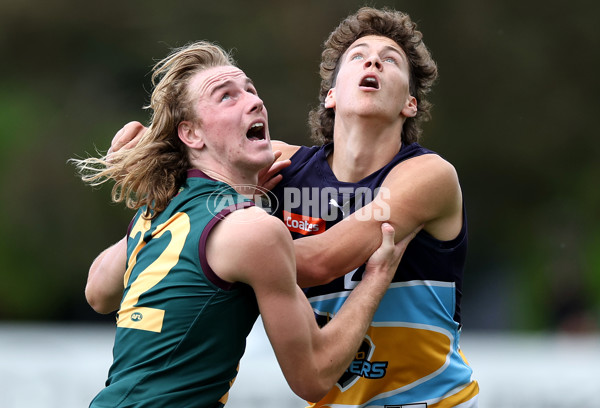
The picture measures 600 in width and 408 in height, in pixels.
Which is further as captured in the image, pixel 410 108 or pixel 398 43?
pixel 398 43

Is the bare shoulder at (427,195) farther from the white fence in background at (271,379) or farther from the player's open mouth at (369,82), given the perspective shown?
the white fence in background at (271,379)

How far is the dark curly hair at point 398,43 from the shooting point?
16.5 feet

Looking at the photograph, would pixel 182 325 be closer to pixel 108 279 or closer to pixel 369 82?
pixel 108 279

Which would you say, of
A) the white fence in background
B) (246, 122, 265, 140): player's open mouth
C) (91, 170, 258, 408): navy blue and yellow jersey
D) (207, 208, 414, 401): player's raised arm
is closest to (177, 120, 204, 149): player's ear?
(246, 122, 265, 140): player's open mouth

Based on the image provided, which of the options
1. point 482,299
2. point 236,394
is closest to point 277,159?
point 236,394

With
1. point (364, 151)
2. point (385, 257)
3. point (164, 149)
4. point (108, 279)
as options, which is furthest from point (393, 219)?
point (108, 279)

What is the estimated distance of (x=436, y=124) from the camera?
1376cm

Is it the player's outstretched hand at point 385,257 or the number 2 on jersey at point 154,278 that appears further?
the player's outstretched hand at point 385,257

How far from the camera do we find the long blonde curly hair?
4.02 m

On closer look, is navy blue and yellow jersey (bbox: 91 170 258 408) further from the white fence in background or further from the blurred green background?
the blurred green background

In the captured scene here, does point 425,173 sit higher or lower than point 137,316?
higher

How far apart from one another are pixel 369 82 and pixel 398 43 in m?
0.45

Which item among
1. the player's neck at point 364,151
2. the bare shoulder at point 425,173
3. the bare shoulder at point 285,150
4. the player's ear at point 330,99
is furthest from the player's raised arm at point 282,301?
the player's ear at point 330,99

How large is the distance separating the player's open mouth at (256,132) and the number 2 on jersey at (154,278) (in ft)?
2.28
